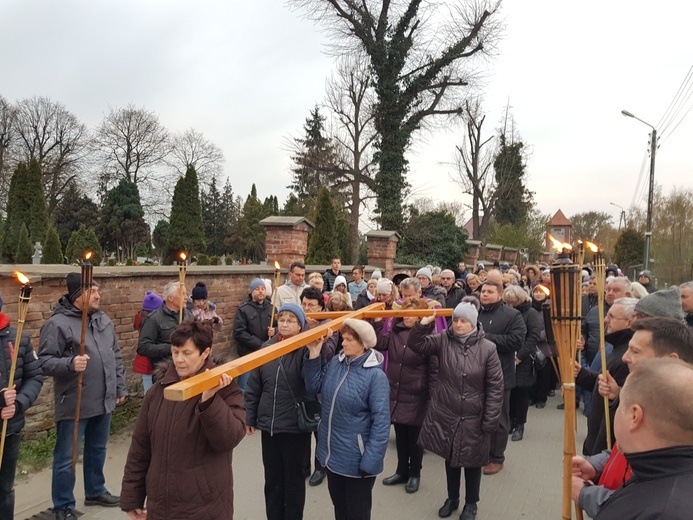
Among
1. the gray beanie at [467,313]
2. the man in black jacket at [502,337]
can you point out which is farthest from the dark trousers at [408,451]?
the gray beanie at [467,313]

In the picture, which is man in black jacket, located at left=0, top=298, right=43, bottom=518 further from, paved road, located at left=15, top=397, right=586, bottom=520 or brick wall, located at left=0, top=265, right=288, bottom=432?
brick wall, located at left=0, top=265, right=288, bottom=432

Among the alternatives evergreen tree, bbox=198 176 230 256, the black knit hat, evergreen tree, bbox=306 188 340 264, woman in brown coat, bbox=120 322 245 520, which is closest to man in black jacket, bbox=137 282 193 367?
the black knit hat

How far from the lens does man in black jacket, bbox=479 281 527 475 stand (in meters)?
5.14

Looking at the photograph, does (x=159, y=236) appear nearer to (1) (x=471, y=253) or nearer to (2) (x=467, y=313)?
(1) (x=471, y=253)

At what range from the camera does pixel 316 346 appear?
347cm

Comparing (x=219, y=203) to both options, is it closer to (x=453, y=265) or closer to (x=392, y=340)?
(x=453, y=265)

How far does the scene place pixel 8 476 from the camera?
352cm

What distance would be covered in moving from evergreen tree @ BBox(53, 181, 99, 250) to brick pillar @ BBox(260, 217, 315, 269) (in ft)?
107

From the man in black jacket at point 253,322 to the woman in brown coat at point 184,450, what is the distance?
360 cm

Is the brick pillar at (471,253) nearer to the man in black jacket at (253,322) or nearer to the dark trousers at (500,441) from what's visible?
the man in black jacket at (253,322)

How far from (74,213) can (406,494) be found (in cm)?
3983

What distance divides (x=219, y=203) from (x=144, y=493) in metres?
48.4

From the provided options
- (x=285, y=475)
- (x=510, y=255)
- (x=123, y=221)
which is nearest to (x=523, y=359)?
(x=285, y=475)

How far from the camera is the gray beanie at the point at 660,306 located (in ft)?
10.6
